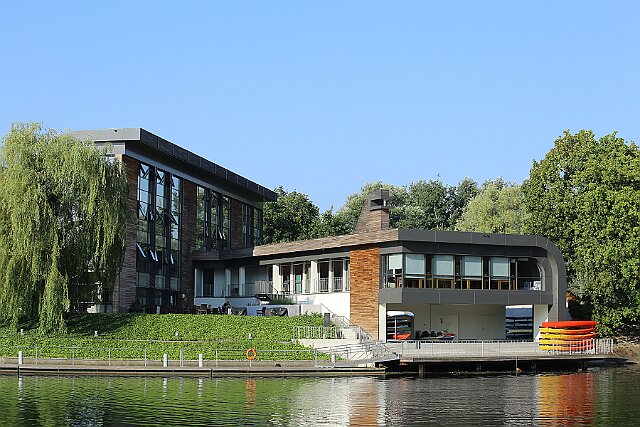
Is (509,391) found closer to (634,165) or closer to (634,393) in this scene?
(634,393)

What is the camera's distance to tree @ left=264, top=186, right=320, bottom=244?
108 meters

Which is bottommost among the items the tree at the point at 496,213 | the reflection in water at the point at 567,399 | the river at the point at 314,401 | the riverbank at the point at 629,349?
the reflection in water at the point at 567,399

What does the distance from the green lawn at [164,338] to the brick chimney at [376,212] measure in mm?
8597

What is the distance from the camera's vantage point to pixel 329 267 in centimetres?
6838

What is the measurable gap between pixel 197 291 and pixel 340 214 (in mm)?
48321

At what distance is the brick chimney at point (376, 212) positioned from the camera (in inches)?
2625

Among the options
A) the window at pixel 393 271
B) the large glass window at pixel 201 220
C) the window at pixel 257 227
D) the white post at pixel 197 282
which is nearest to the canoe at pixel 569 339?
the window at pixel 393 271

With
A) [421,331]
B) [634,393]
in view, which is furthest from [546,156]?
[634,393]

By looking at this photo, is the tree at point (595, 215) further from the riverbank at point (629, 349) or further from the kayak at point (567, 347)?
the kayak at point (567, 347)

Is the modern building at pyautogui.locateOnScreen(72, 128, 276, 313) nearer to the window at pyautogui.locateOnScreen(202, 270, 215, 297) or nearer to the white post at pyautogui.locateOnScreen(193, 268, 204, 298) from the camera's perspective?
the white post at pyautogui.locateOnScreen(193, 268, 204, 298)

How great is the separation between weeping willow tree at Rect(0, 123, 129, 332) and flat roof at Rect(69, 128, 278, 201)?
5545 mm

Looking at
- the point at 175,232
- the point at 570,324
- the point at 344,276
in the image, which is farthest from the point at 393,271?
the point at 175,232

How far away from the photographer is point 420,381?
47.2 metres

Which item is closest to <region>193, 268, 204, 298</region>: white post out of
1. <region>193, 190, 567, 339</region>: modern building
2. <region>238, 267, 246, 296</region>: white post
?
<region>238, 267, 246, 296</region>: white post
